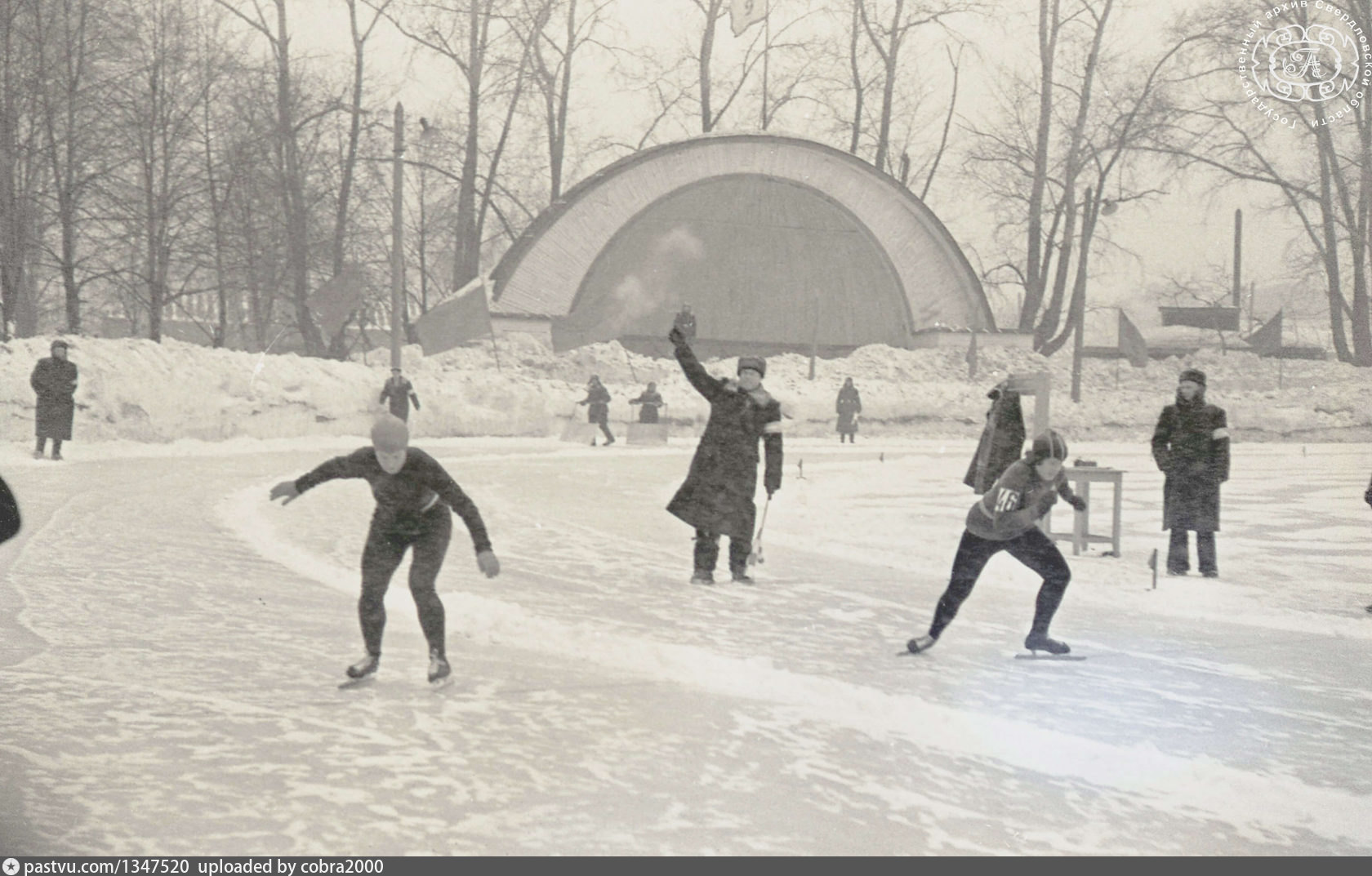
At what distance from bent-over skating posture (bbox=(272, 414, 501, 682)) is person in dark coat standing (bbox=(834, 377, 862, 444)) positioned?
13.7 m

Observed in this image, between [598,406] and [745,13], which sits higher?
[745,13]

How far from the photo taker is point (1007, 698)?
5547 millimetres

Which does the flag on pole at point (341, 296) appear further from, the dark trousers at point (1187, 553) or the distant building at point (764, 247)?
the distant building at point (764, 247)

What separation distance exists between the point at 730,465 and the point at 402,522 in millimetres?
3777

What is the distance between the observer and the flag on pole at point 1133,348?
11086 millimetres

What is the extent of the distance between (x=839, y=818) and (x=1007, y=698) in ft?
6.08

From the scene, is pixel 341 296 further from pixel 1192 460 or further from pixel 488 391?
pixel 1192 460

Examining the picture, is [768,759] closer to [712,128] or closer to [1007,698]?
[1007,698]

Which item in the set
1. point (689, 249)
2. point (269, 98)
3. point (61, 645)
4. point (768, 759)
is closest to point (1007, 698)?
point (768, 759)

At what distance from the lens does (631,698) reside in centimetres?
526

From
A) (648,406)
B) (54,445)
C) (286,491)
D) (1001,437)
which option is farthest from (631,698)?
(648,406)

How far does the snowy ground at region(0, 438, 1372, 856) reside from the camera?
3809mm

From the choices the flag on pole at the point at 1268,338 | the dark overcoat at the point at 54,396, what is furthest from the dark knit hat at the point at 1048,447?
the dark overcoat at the point at 54,396

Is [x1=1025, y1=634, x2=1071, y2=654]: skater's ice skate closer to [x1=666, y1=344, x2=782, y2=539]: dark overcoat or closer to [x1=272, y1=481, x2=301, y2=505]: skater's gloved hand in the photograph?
[x1=666, y1=344, x2=782, y2=539]: dark overcoat
